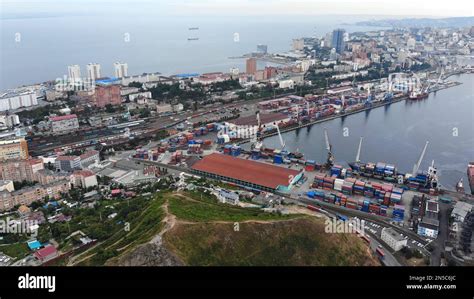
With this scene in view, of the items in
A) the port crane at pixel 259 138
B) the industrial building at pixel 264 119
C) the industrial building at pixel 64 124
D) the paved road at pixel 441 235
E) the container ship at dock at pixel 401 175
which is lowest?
the paved road at pixel 441 235

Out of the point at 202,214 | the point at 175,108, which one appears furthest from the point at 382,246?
the point at 175,108

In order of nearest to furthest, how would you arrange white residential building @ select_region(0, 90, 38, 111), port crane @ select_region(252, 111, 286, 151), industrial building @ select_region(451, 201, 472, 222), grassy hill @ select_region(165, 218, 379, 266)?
grassy hill @ select_region(165, 218, 379, 266) → industrial building @ select_region(451, 201, 472, 222) → port crane @ select_region(252, 111, 286, 151) → white residential building @ select_region(0, 90, 38, 111)

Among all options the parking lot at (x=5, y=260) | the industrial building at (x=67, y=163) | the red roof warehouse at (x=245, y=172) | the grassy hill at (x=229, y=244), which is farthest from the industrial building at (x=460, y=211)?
the industrial building at (x=67, y=163)

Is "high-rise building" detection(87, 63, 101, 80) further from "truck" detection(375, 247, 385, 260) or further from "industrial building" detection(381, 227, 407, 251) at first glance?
"truck" detection(375, 247, 385, 260)

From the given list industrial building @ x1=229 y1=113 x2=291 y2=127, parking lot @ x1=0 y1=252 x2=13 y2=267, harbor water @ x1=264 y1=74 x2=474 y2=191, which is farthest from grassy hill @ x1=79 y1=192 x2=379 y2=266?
industrial building @ x1=229 y1=113 x2=291 y2=127

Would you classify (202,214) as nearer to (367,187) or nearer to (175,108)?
(367,187)

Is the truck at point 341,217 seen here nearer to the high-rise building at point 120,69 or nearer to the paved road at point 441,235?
the paved road at point 441,235

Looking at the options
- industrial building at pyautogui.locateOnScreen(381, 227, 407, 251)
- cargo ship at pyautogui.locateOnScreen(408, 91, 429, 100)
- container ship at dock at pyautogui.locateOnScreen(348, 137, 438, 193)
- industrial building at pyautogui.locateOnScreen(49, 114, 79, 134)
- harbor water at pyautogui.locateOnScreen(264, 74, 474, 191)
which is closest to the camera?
industrial building at pyautogui.locateOnScreen(381, 227, 407, 251)

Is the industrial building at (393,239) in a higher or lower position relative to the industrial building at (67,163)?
lower
